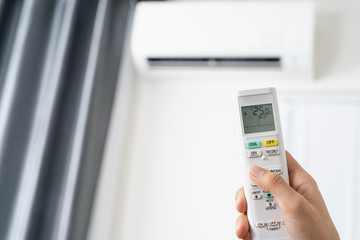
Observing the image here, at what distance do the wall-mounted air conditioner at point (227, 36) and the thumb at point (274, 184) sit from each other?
0.58 metres

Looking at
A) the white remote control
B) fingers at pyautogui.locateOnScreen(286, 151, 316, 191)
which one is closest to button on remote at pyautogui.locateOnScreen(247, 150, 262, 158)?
the white remote control

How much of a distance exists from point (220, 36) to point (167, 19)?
19 cm

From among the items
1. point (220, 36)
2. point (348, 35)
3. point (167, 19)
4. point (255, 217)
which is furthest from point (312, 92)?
point (255, 217)

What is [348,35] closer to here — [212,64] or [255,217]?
[212,64]

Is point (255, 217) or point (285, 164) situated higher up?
point (285, 164)

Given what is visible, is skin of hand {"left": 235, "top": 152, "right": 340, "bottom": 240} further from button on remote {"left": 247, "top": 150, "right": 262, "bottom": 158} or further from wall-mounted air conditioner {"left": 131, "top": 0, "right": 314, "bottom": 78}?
wall-mounted air conditioner {"left": 131, "top": 0, "right": 314, "bottom": 78}

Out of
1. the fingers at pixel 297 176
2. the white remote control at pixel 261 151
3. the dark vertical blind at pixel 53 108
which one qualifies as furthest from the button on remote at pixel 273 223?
the dark vertical blind at pixel 53 108

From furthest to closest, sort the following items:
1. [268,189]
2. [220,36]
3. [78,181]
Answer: [220,36], [78,181], [268,189]

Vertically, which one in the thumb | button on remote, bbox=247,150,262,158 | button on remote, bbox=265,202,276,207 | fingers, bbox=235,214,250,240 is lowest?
fingers, bbox=235,214,250,240

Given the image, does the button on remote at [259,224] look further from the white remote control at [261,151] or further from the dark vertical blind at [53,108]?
the dark vertical blind at [53,108]

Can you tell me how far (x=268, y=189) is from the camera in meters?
0.73

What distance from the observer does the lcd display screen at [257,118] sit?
2.59 ft

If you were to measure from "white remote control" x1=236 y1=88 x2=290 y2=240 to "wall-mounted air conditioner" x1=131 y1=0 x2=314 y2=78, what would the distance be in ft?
1.56

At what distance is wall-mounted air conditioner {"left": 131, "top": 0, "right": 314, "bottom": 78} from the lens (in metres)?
1.20
